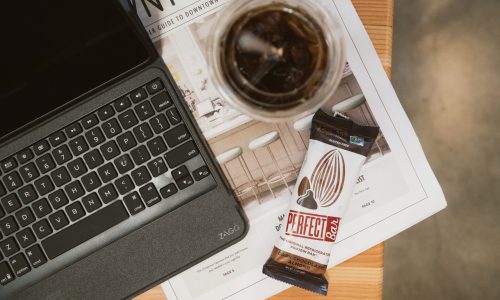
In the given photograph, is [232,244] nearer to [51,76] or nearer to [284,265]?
[284,265]

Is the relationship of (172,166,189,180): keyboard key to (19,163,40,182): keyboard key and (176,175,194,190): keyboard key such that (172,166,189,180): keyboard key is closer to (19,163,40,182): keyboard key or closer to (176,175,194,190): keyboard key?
(176,175,194,190): keyboard key

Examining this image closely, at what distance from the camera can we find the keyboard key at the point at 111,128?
43 centimetres

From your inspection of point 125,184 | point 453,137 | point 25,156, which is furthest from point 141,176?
point 453,137

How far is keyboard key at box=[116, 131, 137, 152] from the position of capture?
0.43 metres

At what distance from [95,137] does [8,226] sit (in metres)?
0.13

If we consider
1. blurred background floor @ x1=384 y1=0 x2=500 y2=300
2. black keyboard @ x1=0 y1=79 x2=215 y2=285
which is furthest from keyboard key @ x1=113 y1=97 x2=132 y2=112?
blurred background floor @ x1=384 y1=0 x2=500 y2=300

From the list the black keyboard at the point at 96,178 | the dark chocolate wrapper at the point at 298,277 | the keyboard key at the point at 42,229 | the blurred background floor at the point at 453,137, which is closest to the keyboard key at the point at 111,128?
the black keyboard at the point at 96,178

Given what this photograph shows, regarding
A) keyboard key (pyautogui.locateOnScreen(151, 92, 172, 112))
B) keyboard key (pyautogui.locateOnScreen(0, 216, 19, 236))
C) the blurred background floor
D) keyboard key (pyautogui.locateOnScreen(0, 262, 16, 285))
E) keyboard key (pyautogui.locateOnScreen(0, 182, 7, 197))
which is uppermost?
keyboard key (pyautogui.locateOnScreen(151, 92, 172, 112))

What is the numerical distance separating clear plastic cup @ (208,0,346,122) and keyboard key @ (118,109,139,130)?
0.09 m

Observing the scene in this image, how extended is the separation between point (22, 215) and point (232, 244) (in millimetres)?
213

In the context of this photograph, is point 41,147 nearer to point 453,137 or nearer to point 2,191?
point 2,191

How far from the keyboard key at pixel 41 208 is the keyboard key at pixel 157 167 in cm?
11

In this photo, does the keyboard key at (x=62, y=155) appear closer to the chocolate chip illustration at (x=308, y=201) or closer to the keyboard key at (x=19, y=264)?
the keyboard key at (x=19, y=264)

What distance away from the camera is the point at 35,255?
441 millimetres
